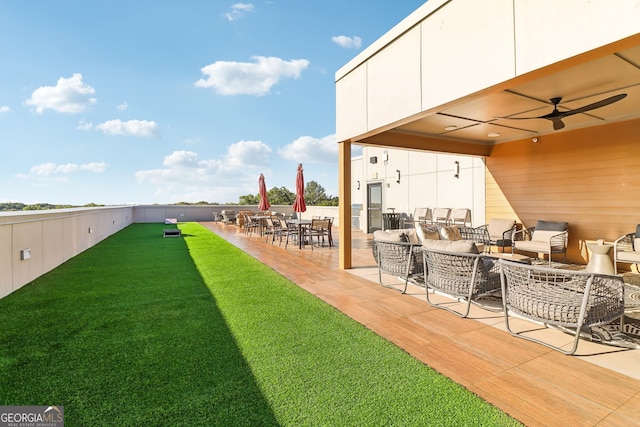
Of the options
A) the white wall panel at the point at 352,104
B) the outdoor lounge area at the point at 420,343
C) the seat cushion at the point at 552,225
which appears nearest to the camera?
the outdoor lounge area at the point at 420,343

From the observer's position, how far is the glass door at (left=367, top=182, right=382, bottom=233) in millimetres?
12383

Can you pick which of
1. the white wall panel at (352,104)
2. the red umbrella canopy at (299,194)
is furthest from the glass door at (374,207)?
the white wall panel at (352,104)

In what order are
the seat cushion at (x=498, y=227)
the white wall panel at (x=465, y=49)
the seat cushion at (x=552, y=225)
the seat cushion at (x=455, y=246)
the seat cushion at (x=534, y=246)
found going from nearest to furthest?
the white wall panel at (x=465, y=49) < the seat cushion at (x=455, y=246) < the seat cushion at (x=534, y=246) < the seat cushion at (x=552, y=225) < the seat cushion at (x=498, y=227)

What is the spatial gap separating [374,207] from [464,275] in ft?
30.3

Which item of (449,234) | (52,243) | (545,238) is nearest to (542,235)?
(545,238)

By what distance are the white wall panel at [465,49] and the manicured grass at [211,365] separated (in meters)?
2.91

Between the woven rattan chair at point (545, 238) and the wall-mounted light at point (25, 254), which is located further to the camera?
the woven rattan chair at point (545, 238)

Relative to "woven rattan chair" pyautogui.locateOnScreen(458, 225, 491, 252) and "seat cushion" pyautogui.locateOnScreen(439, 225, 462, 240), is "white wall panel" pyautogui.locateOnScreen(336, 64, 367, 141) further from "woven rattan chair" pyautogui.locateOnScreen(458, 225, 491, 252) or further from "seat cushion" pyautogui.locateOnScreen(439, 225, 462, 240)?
"woven rattan chair" pyautogui.locateOnScreen(458, 225, 491, 252)

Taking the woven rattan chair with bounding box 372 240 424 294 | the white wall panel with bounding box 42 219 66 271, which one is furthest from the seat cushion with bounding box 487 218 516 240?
the white wall panel with bounding box 42 219 66 271

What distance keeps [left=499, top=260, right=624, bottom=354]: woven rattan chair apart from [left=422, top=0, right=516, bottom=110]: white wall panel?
194 cm

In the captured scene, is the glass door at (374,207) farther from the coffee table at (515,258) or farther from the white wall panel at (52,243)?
the white wall panel at (52,243)

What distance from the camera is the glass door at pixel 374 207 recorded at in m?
12.4

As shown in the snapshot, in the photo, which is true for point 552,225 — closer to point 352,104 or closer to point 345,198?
point 345,198

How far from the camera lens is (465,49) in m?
3.47
